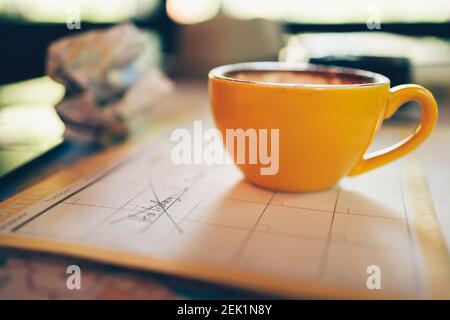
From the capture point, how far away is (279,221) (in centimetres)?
31

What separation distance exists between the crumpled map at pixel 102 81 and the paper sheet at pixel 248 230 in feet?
0.36

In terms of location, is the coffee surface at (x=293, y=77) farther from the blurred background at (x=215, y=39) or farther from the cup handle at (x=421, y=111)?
the blurred background at (x=215, y=39)

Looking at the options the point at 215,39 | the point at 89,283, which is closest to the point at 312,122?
the point at 89,283

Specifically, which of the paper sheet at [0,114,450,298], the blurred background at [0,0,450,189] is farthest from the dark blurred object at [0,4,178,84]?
the paper sheet at [0,114,450,298]

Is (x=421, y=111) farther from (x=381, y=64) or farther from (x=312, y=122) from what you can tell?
(x=381, y=64)

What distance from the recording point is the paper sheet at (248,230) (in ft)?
0.79

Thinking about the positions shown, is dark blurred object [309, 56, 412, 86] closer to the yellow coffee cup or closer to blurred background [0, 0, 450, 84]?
blurred background [0, 0, 450, 84]

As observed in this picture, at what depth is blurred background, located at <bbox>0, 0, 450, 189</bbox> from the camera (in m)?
0.44

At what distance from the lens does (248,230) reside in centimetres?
29

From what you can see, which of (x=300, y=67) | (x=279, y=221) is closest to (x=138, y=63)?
(x=300, y=67)

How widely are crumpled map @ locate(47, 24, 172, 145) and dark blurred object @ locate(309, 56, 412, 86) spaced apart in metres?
0.29

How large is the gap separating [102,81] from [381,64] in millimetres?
434
